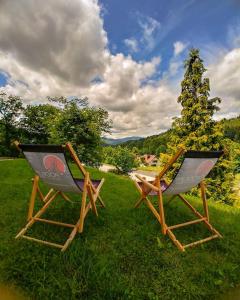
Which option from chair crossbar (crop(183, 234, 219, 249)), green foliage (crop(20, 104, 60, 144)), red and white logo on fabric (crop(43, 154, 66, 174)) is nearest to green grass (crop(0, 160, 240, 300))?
chair crossbar (crop(183, 234, 219, 249))

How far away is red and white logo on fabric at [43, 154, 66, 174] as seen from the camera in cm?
270

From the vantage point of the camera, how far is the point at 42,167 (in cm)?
290

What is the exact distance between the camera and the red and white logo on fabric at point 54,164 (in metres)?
2.70

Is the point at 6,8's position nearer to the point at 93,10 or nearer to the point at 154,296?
the point at 93,10

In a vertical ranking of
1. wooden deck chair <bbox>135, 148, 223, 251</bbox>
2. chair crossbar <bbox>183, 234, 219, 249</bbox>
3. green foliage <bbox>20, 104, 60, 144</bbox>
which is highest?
green foliage <bbox>20, 104, 60, 144</bbox>

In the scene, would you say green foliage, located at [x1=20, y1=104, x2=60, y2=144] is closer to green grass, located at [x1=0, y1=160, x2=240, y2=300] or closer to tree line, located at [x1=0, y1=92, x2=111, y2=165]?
tree line, located at [x1=0, y1=92, x2=111, y2=165]

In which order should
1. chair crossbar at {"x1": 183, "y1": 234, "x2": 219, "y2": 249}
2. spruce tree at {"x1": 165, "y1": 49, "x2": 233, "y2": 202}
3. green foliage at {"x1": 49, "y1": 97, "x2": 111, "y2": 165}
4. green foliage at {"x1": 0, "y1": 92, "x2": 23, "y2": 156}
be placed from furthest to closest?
green foliage at {"x1": 0, "y1": 92, "x2": 23, "y2": 156} < green foliage at {"x1": 49, "y1": 97, "x2": 111, "y2": 165} < spruce tree at {"x1": 165, "y1": 49, "x2": 233, "y2": 202} < chair crossbar at {"x1": 183, "y1": 234, "x2": 219, "y2": 249}

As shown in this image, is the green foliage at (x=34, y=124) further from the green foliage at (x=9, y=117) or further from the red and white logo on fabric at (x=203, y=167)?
the red and white logo on fabric at (x=203, y=167)

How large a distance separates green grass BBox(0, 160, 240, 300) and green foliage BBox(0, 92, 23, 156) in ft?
89.2

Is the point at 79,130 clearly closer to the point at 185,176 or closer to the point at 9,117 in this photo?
the point at 185,176

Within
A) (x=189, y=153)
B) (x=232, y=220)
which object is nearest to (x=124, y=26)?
(x=189, y=153)

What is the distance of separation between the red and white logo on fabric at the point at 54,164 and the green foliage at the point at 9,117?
27282 mm

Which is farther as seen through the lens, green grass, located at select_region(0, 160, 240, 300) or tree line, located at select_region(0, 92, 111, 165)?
tree line, located at select_region(0, 92, 111, 165)

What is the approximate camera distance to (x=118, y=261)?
2.46 metres
